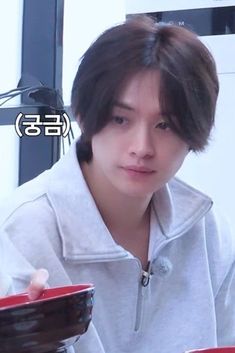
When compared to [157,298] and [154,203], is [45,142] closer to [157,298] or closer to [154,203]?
[154,203]

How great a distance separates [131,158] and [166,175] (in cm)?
8

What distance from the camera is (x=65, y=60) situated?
1.86 metres

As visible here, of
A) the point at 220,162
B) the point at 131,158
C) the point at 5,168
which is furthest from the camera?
the point at 5,168

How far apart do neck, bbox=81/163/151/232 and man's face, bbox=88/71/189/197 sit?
3.0 inches

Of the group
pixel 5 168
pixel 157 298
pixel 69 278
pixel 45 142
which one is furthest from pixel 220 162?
pixel 69 278

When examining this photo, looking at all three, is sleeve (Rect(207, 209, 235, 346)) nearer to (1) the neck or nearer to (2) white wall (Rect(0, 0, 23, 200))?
(1) the neck

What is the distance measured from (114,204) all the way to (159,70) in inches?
9.4

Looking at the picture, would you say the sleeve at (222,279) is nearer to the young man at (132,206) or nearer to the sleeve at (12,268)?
the young man at (132,206)

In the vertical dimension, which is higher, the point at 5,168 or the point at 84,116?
the point at 84,116

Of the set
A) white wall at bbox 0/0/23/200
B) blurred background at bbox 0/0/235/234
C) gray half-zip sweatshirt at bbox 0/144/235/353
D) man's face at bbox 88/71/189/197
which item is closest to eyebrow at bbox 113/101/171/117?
man's face at bbox 88/71/189/197

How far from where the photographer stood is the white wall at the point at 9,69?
186 cm

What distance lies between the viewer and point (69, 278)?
3.05ft

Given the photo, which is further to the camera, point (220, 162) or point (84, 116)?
point (220, 162)

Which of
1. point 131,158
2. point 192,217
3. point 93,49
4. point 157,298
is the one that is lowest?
point 157,298
